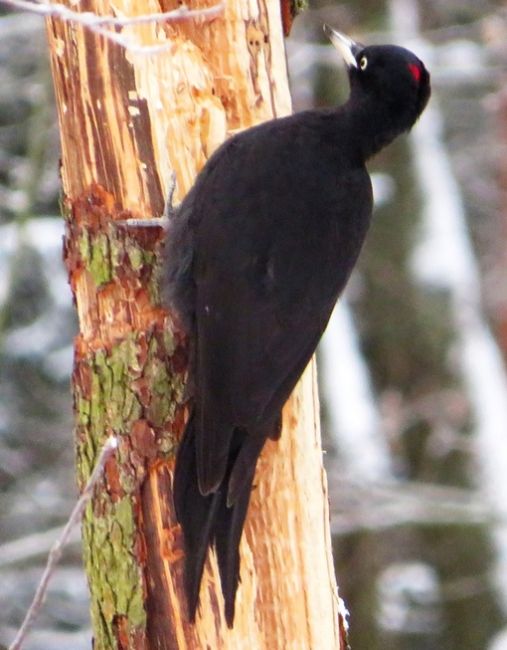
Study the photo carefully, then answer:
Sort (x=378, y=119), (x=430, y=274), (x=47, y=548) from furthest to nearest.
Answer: (x=430, y=274)
(x=47, y=548)
(x=378, y=119)

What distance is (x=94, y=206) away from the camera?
3240 mm

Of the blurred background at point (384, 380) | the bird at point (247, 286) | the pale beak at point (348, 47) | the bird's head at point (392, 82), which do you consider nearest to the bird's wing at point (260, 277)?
the bird at point (247, 286)

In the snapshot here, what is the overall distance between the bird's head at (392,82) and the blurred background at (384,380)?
3395 mm

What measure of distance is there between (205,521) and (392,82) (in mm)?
1483

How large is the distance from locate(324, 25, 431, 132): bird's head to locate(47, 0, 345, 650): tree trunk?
0.41 meters

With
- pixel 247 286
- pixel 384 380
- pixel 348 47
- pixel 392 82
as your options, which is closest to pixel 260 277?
pixel 247 286

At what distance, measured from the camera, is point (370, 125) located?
3676 mm

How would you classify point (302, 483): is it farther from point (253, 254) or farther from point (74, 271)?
point (74, 271)

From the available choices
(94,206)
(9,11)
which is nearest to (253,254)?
(94,206)

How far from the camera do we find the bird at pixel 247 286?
3.01m

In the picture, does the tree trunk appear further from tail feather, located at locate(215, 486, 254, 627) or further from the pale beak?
the pale beak

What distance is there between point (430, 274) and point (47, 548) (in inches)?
130

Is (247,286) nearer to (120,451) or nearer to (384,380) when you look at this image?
(120,451)

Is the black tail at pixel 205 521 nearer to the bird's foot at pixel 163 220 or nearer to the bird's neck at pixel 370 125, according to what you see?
the bird's foot at pixel 163 220
